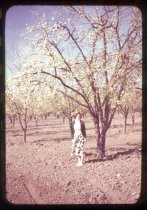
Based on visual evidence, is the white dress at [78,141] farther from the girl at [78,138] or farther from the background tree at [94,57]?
the background tree at [94,57]

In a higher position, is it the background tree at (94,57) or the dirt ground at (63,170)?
the background tree at (94,57)

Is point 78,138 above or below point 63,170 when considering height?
above

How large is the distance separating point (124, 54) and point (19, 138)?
0.96 m

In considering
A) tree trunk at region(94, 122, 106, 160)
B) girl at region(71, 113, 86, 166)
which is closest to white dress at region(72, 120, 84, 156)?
girl at region(71, 113, 86, 166)

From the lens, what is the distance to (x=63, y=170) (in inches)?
95.9

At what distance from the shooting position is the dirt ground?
2398 millimetres

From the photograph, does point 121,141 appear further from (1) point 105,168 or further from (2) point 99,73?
(2) point 99,73

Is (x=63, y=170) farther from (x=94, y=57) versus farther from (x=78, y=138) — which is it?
(x=94, y=57)

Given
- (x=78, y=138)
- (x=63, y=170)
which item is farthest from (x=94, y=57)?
(x=63, y=170)

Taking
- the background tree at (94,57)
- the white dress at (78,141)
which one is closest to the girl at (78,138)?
the white dress at (78,141)

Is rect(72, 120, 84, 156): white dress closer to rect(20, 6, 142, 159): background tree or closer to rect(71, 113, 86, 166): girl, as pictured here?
rect(71, 113, 86, 166): girl

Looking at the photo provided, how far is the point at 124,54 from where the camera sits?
2473mm

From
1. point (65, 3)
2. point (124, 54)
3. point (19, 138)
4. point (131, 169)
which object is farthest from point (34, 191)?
point (65, 3)

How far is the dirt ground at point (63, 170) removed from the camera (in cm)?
240
